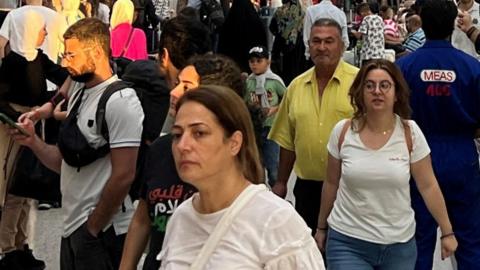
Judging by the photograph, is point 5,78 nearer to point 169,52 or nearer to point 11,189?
point 11,189

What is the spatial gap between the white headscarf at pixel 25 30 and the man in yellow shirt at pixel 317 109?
7.65ft

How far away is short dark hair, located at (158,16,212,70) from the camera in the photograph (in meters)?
3.68

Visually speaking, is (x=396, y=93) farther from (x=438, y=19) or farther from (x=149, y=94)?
(x=149, y=94)

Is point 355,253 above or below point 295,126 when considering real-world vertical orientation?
below

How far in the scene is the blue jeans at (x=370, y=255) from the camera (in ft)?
14.4

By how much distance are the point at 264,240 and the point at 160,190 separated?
33.8 inches

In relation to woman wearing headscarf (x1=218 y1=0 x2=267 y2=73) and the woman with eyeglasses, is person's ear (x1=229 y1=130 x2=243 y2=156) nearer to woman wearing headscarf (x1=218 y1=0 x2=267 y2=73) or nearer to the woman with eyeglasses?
the woman with eyeglasses

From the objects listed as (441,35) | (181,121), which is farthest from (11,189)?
(181,121)

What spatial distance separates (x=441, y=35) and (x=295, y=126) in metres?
1.16

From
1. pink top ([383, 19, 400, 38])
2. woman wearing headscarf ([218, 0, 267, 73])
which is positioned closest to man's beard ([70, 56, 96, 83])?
woman wearing headscarf ([218, 0, 267, 73])

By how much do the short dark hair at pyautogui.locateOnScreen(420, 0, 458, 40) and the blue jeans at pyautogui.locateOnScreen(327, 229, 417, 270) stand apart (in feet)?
5.29

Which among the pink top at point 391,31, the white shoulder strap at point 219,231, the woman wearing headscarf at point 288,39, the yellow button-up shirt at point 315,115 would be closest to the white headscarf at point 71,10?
the yellow button-up shirt at point 315,115

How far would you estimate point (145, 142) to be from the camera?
164 inches

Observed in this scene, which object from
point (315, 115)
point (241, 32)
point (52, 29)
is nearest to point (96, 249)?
point (315, 115)
